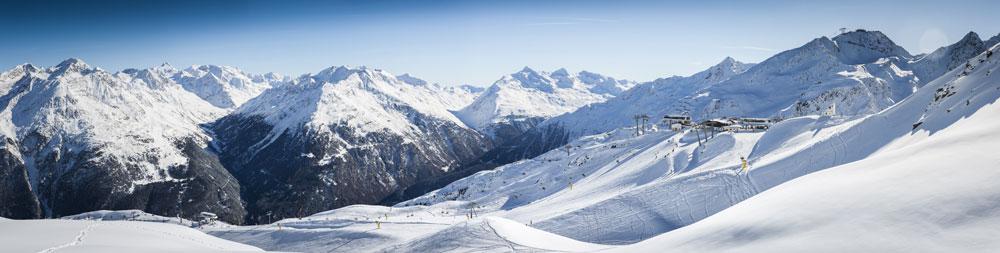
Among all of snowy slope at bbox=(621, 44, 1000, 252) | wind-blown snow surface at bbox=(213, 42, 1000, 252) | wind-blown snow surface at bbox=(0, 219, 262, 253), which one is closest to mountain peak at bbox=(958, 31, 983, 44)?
wind-blown snow surface at bbox=(213, 42, 1000, 252)

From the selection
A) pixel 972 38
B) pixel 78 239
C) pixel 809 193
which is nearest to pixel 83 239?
pixel 78 239

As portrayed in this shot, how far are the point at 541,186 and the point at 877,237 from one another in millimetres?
89453

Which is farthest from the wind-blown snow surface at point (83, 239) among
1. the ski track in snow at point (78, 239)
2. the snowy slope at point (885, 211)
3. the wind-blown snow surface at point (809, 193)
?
the snowy slope at point (885, 211)

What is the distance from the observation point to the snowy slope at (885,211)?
1272 cm

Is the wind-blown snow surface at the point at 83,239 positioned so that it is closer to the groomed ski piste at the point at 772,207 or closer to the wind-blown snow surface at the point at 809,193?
the groomed ski piste at the point at 772,207

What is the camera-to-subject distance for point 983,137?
1986cm

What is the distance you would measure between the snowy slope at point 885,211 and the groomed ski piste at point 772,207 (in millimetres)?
52

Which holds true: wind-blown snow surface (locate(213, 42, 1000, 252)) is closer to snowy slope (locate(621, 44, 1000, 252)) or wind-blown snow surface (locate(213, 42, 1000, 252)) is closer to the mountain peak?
snowy slope (locate(621, 44, 1000, 252))

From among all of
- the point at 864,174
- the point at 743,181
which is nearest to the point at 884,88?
the point at 743,181

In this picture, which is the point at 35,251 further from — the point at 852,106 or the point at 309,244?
the point at 852,106

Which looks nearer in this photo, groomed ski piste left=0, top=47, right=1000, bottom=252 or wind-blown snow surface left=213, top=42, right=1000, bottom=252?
wind-blown snow surface left=213, top=42, right=1000, bottom=252

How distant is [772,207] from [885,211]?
13.8ft

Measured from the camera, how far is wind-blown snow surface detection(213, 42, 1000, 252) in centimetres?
1370

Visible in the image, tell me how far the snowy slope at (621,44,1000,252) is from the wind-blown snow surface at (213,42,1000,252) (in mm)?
48
